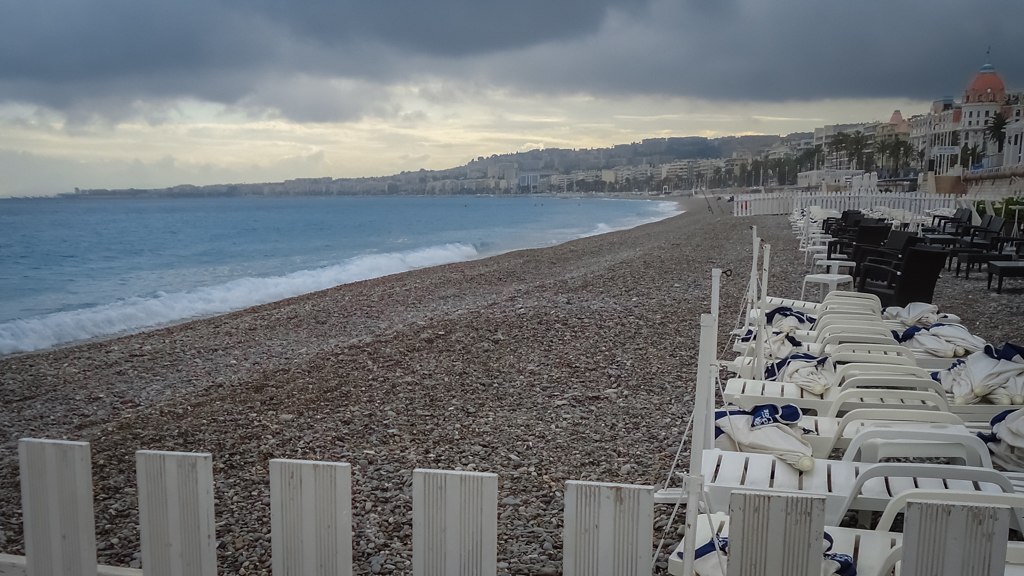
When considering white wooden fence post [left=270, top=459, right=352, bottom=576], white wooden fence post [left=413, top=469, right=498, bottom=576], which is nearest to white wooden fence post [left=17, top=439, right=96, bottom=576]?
white wooden fence post [left=270, top=459, right=352, bottom=576]

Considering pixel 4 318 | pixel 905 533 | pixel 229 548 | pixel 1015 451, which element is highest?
pixel 905 533

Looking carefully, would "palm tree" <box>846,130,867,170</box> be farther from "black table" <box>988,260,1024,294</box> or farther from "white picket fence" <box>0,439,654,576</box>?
"white picket fence" <box>0,439,654,576</box>

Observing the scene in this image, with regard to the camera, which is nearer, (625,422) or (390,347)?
(625,422)

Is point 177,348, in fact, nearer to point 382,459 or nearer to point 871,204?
point 382,459

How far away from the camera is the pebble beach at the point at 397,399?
315cm

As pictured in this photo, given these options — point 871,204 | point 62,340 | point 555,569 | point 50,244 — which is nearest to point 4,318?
point 62,340

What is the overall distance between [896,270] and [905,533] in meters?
7.49

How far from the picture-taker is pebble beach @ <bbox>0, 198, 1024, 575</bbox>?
3154mm

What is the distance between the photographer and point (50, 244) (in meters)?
40.1

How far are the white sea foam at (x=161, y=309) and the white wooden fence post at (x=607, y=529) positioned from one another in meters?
10.6

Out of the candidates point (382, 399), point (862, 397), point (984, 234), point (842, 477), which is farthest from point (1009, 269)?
point (382, 399)

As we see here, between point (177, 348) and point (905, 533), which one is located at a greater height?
point (905, 533)

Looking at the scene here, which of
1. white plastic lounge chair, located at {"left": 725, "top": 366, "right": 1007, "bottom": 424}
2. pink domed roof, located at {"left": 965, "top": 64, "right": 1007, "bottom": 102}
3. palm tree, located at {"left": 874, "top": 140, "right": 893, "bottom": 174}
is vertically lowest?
white plastic lounge chair, located at {"left": 725, "top": 366, "right": 1007, "bottom": 424}

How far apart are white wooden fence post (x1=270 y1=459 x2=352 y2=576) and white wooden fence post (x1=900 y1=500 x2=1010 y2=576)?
3.19 ft
